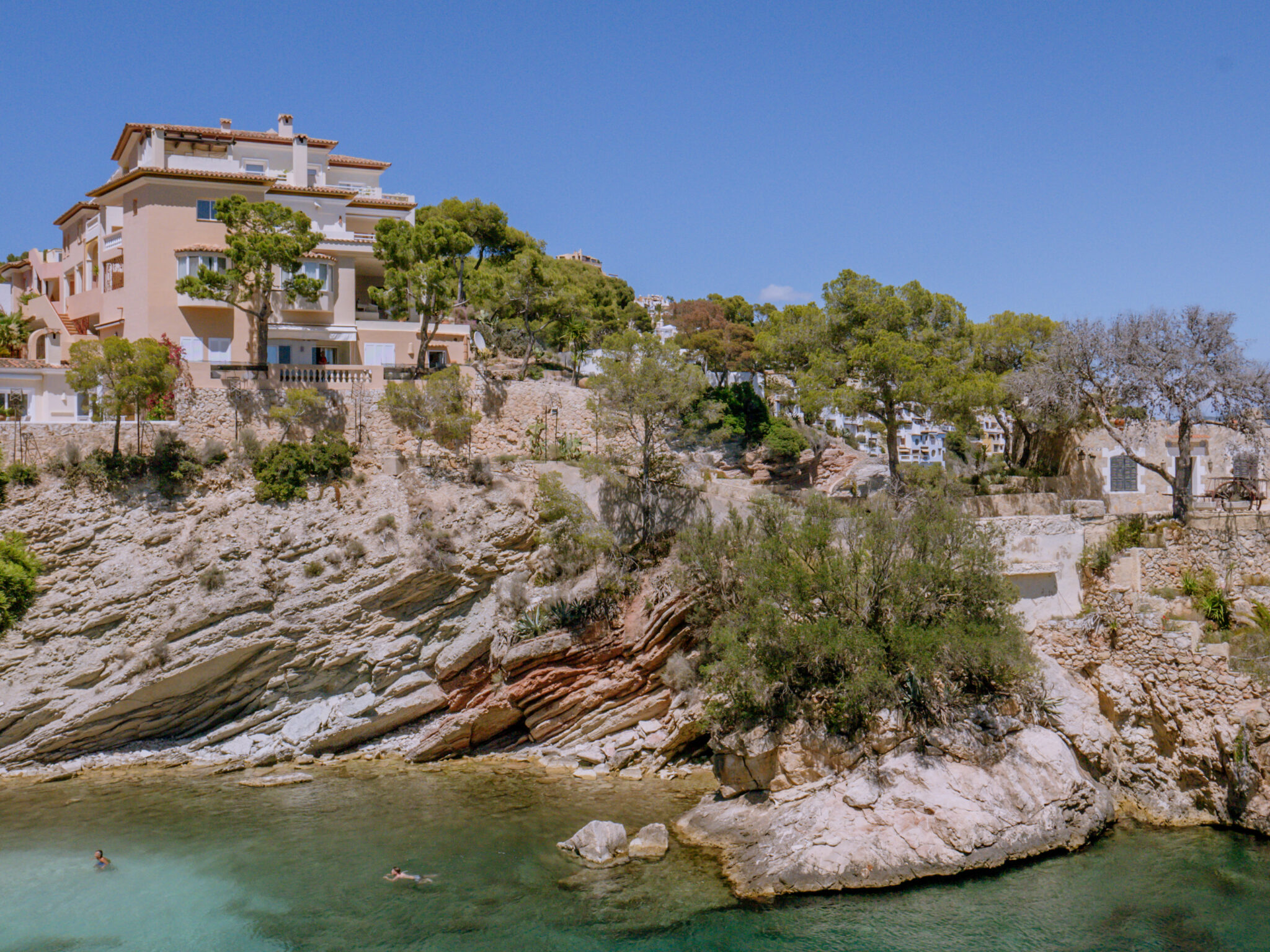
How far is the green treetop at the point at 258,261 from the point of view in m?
33.7

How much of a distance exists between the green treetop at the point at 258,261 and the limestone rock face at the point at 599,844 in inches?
869

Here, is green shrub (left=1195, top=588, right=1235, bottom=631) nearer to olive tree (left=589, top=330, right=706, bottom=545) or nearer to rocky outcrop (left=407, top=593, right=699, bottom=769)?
rocky outcrop (left=407, top=593, right=699, bottom=769)

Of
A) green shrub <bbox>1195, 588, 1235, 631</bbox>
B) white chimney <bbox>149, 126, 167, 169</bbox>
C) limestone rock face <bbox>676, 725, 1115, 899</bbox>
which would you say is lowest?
limestone rock face <bbox>676, 725, 1115, 899</bbox>

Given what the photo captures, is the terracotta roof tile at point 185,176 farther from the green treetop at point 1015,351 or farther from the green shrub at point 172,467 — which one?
the green treetop at point 1015,351

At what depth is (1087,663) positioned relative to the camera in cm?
2472

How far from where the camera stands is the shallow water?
17.9 m

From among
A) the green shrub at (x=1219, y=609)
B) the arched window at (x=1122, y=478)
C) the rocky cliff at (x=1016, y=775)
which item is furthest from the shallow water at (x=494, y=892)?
the arched window at (x=1122, y=478)

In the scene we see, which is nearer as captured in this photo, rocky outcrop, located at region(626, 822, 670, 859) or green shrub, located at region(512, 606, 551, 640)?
rocky outcrop, located at region(626, 822, 670, 859)

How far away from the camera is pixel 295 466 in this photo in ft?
102

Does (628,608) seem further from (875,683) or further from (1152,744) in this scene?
(1152,744)

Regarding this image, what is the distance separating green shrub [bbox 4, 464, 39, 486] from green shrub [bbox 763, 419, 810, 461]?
88.8 ft

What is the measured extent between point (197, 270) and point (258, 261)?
3.58 m

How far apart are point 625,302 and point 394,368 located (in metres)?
29.4

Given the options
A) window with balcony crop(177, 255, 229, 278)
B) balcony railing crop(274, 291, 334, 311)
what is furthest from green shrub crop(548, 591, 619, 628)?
window with balcony crop(177, 255, 229, 278)
